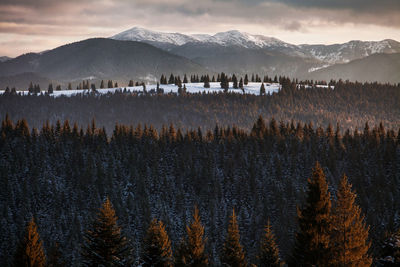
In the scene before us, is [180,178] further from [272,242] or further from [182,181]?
[272,242]

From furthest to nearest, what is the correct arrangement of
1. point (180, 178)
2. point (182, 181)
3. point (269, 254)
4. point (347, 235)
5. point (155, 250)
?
point (180, 178), point (182, 181), point (269, 254), point (155, 250), point (347, 235)

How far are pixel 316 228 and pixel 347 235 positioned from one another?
1.84 m

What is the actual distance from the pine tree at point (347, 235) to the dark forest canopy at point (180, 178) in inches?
4114

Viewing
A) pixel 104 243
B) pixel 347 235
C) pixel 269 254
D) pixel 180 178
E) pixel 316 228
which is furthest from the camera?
pixel 180 178

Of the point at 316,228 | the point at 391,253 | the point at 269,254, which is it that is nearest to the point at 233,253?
the point at 269,254

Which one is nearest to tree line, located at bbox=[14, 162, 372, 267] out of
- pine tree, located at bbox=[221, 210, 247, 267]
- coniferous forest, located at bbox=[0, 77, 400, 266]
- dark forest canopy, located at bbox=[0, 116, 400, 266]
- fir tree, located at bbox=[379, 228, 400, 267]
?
pine tree, located at bbox=[221, 210, 247, 267]

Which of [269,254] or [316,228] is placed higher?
[316,228]

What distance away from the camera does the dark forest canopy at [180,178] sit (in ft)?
456

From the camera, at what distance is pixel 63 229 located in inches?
5433

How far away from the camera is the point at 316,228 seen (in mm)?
25188

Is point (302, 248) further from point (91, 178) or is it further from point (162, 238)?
point (91, 178)

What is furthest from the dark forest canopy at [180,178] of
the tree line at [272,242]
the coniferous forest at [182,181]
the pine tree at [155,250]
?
the pine tree at [155,250]

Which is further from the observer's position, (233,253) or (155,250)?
(233,253)

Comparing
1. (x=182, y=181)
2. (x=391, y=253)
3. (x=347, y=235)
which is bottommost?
(x=182, y=181)
